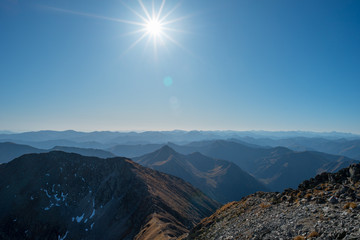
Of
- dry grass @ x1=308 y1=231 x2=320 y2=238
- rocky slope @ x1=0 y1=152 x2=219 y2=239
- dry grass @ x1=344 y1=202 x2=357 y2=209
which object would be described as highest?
dry grass @ x1=344 y1=202 x2=357 y2=209

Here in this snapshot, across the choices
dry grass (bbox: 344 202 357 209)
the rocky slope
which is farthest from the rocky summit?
the rocky slope

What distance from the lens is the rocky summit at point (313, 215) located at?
11344mm

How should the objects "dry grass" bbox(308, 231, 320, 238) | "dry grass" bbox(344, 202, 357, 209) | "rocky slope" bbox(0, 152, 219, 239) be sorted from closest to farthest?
"dry grass" bbox(308, 231, 320, 238)
"dry grass" bbox(344, 202, 357, 209)
"rocky slope" bbox(0, 152, 219, 239)

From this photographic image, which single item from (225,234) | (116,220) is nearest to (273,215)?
(225,234)

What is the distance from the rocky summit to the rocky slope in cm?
5509

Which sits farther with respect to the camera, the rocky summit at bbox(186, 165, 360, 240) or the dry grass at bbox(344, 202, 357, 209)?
the dry grass at bbox(344, 202, 357, 209)

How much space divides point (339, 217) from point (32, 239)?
5444 inches

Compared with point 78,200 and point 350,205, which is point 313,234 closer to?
point 350,205

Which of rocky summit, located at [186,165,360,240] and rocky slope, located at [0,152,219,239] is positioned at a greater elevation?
rocky summit, located at [186,165,360,240]

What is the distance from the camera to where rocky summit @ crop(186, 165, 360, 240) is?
11344mm

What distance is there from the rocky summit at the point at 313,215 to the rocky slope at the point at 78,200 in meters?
55.1

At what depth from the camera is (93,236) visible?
89.4 m

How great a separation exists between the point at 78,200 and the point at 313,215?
136287mm

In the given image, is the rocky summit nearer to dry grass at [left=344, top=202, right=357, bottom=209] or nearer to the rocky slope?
dry grass at [left=344, top=202, right=357, bottom=209]
